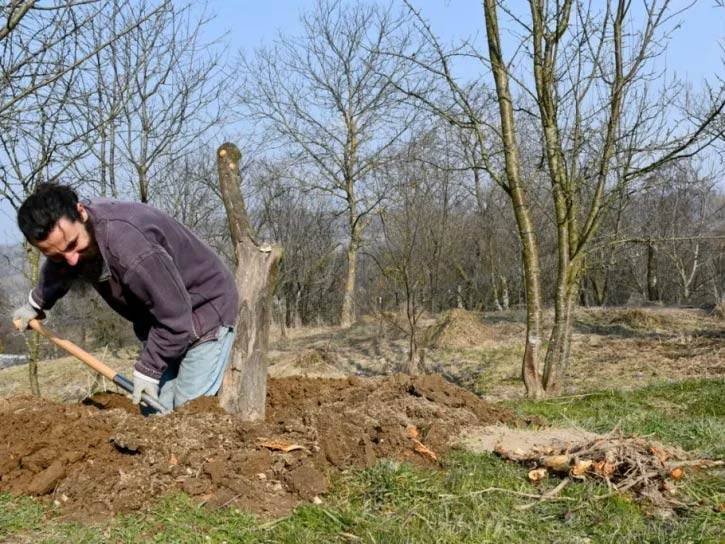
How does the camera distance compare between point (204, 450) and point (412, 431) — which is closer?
point (204, 450)

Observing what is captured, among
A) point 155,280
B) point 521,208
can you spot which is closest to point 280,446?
point 155,280

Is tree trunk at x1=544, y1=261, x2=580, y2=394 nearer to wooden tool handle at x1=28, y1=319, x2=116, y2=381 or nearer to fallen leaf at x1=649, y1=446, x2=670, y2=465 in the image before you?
fallen leaf at x1=649, y1=446, x2=670, y2=465

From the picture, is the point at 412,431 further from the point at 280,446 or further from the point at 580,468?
the point at 580,468

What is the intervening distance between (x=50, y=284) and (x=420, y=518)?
110 inches

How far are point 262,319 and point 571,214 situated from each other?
4.16 meters

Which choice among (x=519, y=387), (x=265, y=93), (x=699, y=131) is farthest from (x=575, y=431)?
(x=265, y=93)

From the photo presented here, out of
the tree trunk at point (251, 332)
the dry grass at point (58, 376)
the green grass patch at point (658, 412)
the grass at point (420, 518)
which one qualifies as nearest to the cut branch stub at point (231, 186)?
the tree trunk at point (251, 332)

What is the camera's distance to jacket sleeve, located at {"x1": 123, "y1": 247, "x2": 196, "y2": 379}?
11.2ft

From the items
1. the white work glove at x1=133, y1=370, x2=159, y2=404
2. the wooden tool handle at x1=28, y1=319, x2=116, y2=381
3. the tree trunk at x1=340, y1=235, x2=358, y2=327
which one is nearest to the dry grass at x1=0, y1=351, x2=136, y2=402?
the wooden tool handle at x1=28, y1=319, x2=116, y2=381

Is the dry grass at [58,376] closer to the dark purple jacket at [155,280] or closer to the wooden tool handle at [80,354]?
the wooden tool handle at [80,354]

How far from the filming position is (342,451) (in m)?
3.62

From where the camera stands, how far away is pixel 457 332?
560 inches

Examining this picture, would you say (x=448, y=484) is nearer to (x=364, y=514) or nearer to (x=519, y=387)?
(x=364, y=514)

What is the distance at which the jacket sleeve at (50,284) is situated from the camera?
4141mm
